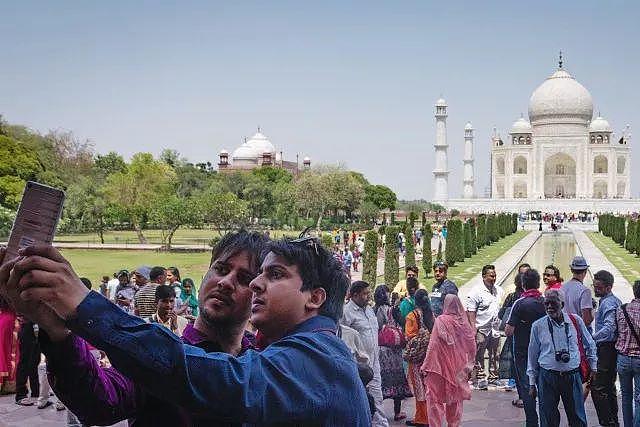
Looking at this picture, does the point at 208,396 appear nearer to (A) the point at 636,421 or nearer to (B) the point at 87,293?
(B) the point at 87,293

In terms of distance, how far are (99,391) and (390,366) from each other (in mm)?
4469

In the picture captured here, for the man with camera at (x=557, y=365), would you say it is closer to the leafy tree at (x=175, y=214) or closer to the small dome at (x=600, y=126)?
the leafy tree at (x=175, y=214)

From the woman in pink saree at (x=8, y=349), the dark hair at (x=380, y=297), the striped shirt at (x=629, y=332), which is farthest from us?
the woman in pink saree at (x=8, y=349)

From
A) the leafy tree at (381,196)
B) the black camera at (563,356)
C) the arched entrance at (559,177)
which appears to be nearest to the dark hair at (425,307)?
the black camera at (563,356)

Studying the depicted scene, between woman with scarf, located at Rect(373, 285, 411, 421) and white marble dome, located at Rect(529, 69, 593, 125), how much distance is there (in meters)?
57.9

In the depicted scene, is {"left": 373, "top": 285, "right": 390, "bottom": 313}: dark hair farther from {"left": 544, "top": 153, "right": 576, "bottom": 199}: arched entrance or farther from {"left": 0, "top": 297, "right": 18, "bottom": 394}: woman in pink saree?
{"left": 544, "top": 153, "right": 576, "bottom": 199}: arched entrance

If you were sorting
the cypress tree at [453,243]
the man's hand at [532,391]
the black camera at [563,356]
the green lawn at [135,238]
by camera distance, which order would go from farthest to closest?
the green lawn at [135,238] < the cypress tree at [453,243] < the man's hand at [532,391] < the black camera at [563,356]

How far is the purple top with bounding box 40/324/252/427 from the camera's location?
4.36ft

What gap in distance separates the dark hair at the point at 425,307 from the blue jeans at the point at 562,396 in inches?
44.2

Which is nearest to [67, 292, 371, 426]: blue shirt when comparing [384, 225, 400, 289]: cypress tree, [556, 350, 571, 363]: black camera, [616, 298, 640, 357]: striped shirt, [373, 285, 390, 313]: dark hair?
[556, 350, 571, 363]: black camera

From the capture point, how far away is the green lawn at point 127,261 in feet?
56.1

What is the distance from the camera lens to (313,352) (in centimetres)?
134

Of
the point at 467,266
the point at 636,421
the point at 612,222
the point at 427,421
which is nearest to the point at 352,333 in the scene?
the point at 427,421

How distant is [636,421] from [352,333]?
1.98m
